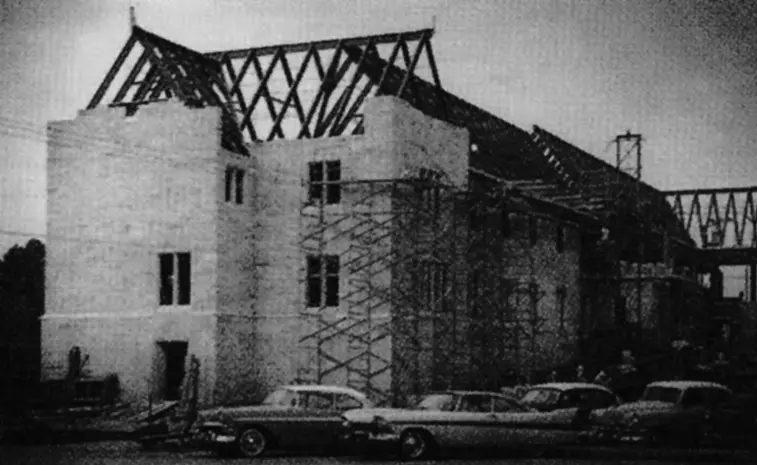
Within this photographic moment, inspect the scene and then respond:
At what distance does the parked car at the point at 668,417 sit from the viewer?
24.8 metres

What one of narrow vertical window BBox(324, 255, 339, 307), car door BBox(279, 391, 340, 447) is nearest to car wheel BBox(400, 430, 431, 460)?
car door BBox(279, 391, 340, 447)

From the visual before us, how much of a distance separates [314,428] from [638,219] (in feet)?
96.7

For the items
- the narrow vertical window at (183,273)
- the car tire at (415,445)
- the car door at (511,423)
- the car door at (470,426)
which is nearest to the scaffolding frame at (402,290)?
the narrow vertical window at (183,273)

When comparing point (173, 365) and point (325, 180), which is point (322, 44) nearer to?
point (325, 180)

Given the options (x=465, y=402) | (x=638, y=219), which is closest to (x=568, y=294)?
(x=638, y=219)

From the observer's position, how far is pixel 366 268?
35.1 metres

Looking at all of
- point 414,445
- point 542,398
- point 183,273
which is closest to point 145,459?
point 414,445

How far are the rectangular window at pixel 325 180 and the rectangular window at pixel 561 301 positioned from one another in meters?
13.7

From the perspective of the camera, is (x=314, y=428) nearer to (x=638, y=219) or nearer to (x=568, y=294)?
(x=568, y=294)

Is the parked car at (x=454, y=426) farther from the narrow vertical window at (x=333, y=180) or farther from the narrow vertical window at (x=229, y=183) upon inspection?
the narrow vertical window at (x=229, y=183)

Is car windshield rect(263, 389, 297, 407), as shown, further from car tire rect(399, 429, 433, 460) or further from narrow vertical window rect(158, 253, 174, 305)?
narrow vertical window rect(158, 253, 174, 305)

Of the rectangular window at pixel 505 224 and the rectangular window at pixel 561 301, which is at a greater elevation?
the rectangular window at pixel 505 224

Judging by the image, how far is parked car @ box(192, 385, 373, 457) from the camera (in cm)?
2316

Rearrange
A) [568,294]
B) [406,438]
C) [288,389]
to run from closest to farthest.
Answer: [406,438], [288,389], [568,294]
